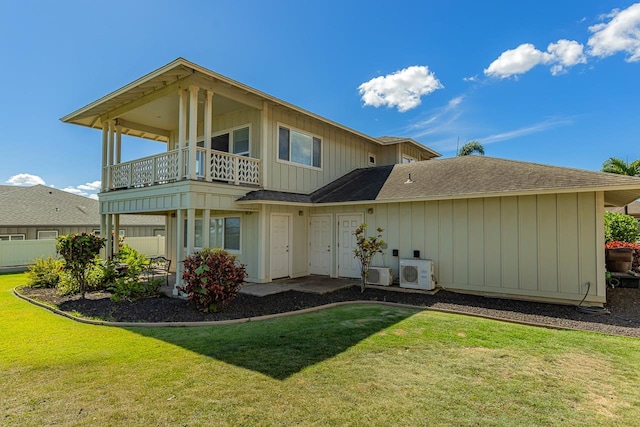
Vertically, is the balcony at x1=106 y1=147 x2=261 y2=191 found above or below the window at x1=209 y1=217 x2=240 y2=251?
above

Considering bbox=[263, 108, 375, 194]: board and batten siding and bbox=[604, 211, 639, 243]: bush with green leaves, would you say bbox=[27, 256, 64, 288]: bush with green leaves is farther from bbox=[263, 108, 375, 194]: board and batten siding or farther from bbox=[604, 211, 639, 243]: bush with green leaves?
bbox=[604, 211, 639, 243]: bush with green leaves

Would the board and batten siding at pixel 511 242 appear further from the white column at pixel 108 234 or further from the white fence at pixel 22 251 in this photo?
the white fence at pixel 22 251

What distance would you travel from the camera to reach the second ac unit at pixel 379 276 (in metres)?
9.66

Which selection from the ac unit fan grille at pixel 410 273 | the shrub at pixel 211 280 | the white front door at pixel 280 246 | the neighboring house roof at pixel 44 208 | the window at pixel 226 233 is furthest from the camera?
the neighboring house roof at pixel 44 208

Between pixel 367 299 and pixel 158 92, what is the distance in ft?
27.7

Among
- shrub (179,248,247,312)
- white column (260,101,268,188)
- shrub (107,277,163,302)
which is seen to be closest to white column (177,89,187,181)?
white column (260,101,268,188)

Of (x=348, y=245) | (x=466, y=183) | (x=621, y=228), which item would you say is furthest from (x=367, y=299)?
(x=621, y=228)

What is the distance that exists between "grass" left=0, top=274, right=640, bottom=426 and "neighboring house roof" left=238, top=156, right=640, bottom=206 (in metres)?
3.54

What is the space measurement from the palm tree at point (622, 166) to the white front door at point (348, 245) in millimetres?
22797

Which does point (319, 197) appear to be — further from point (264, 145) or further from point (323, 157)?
point (264, 145)

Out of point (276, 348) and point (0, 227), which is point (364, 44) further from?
point (0, 227)

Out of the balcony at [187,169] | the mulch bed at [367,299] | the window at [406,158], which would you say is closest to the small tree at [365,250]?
the mulch bed at [367,299]

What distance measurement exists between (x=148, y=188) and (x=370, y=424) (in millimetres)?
9366

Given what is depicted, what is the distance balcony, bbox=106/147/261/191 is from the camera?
29.5ft
